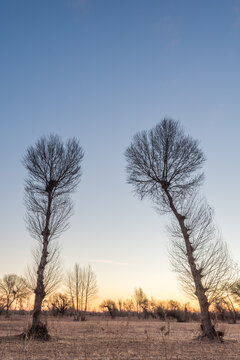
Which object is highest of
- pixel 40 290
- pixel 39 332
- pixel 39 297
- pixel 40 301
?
pixel 40 290

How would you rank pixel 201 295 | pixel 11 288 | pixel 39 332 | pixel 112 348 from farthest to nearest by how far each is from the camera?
pixel 11 288 → pixel 201 295 → pixel 39 332 → pixel 112 348

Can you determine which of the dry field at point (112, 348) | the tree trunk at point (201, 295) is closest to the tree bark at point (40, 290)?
the dry field at point (112, 348)

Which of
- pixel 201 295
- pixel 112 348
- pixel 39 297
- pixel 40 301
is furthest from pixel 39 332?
pixel 112 348

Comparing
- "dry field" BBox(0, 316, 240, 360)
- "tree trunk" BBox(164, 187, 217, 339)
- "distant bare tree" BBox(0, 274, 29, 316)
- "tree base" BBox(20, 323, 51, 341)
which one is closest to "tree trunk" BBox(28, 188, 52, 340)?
"tree base" BBox(20, 323, 51, 341)

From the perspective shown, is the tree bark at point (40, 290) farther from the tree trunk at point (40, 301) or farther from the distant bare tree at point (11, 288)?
the distant bare tree at point (11, 288)

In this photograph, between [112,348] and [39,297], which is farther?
[39,297]

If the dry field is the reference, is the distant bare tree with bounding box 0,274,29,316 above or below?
above

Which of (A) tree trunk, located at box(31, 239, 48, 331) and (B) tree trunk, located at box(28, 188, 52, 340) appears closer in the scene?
(B) tree trunk, located at box(28, 188, 52, 340)

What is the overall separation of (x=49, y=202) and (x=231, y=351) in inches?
350

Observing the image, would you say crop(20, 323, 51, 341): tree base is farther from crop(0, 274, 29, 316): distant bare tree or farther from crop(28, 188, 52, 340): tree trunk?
crop(0, 274, 29, 316): distant bare tree

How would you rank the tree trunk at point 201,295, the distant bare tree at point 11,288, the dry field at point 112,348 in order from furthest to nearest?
the distant bare tree at point 11,288
the tree trunk at point 201,295
the dry field at point 112,348

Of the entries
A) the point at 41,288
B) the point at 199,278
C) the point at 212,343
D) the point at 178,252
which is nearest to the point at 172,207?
the point at 178,252

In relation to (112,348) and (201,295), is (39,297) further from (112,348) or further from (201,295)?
(112,348)

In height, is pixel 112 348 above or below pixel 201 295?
below
